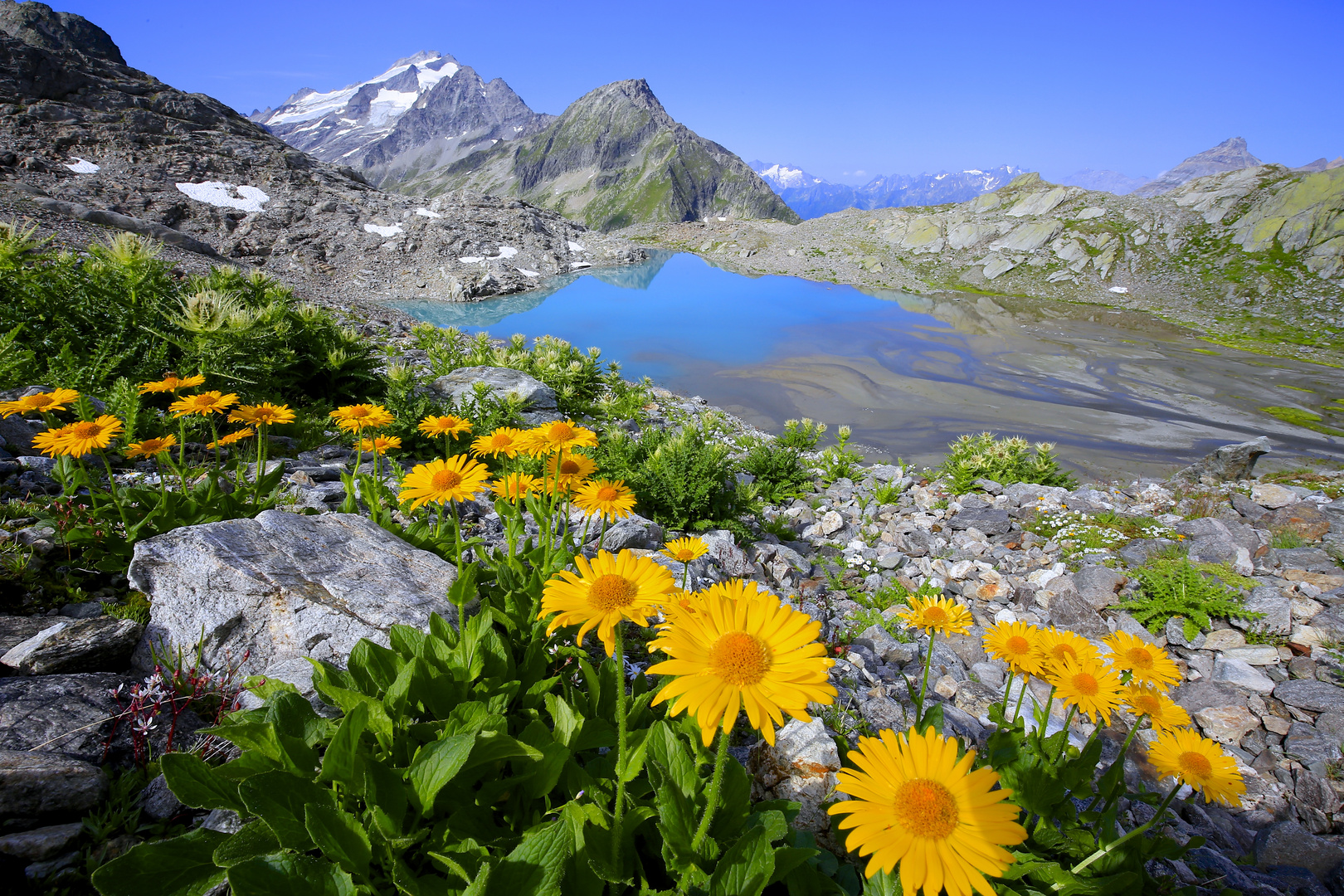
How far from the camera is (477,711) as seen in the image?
1682 millimetres

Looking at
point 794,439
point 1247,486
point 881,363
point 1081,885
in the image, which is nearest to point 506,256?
point 881,363

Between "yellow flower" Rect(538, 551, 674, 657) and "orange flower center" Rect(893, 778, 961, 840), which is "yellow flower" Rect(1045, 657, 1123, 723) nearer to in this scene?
A: "orange flower center" Rect(893, 778, 961, 840)

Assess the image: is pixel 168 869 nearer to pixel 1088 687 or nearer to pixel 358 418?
pixel 358 418

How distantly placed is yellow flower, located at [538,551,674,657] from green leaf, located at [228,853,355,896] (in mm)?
771

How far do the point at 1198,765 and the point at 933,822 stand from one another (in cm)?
149

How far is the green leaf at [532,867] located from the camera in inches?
52.9

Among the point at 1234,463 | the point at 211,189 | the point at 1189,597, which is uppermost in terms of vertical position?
the point at 211,189

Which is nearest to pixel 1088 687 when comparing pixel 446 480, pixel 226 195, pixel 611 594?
pixel 611 594

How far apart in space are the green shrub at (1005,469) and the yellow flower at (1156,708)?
266 inches

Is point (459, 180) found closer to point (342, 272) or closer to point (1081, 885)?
point (342, 272)

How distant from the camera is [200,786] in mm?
1501

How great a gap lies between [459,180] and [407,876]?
19127cm

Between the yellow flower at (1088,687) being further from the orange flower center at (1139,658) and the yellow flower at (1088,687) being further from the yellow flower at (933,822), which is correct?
the yellow flower at (933,822)

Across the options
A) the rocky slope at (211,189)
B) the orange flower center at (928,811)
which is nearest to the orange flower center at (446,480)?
the orange flower center at (928,811)
